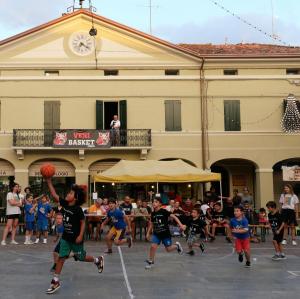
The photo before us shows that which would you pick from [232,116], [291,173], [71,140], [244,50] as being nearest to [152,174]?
[71,140]

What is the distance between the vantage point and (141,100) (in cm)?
2822

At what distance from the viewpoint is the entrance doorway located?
92.6ft

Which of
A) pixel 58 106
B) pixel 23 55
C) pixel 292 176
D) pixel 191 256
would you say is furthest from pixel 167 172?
pixel 23 55

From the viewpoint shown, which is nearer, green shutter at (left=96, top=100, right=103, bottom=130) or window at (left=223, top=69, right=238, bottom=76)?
green shutter at (left=96, top=100, right=103, bottom=130)

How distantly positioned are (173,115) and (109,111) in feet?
11.2

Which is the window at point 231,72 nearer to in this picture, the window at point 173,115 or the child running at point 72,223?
the window at point 173,115

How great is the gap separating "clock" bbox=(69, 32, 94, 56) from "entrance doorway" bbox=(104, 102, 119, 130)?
3.02 metres

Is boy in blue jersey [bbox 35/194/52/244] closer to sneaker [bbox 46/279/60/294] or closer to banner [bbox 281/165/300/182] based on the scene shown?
sneaker [bbox 46/279/60/294]

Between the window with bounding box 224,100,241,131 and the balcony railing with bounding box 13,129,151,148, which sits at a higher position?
the window with bounding box 224,100,241,131

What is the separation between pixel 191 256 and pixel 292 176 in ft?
46.1

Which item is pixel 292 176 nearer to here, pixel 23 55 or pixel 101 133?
pixel 101 133

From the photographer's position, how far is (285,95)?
28.2 meters

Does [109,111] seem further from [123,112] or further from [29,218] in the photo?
[29,218]

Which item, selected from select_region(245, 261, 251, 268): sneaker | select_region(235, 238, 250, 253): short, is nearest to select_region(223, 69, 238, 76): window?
select_region(235, 238, 250, 253): short
